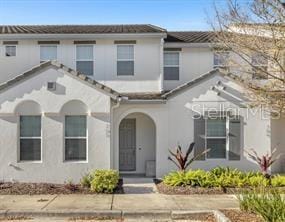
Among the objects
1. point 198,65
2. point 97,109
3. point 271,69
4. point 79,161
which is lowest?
point 79,161

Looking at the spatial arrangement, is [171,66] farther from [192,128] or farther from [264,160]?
[264,160]

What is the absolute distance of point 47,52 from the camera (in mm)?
19938

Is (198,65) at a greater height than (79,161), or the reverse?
(198,65)

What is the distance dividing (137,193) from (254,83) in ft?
18.6

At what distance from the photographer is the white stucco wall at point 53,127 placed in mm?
15594

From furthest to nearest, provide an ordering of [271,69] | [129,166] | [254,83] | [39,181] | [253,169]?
[129,166] → [253,169] → [39,181] → [254,83] → [271,69]

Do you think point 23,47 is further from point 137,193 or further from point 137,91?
point 137,193

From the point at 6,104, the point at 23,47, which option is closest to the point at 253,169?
the point at 6,104

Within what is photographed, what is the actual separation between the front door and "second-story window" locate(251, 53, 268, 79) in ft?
28.1

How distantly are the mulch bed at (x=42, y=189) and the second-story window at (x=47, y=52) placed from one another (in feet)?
24.3

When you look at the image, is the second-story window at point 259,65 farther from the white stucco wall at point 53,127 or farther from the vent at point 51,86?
the vent at point 51,86

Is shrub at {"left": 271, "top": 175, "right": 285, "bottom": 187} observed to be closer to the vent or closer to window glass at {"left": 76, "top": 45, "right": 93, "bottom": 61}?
the vent

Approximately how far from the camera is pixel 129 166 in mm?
19438

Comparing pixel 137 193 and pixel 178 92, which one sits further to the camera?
pixel 178 92
